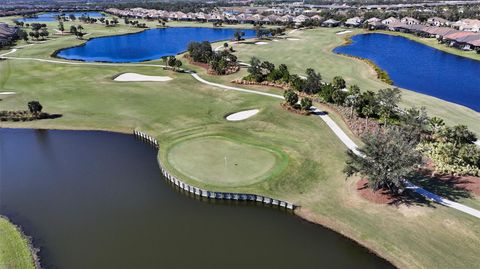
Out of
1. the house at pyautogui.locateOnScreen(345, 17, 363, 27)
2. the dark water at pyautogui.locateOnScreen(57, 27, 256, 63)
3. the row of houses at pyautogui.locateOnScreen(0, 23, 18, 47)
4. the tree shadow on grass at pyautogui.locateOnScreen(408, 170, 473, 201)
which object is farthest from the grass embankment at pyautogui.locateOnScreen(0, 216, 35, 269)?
the house at pyautogui.locateOnScreen(345, 17, 363, 27)

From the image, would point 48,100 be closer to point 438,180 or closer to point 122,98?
point 122,98

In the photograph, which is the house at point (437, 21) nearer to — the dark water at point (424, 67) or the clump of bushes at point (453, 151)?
the dark water at point (424, 67)

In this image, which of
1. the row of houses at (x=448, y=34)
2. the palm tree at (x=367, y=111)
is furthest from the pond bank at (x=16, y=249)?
the row of houses at (x=448, y=34)

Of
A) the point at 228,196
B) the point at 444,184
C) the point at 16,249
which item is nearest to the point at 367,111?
the point at 444,184

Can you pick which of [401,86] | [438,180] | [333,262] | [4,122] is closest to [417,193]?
[438,180]

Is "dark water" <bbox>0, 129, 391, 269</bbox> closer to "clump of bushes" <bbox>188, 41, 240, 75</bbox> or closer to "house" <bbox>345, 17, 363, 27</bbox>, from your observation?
"clump of bushes" <bbox>188, 41, 240, 75</bbox>
